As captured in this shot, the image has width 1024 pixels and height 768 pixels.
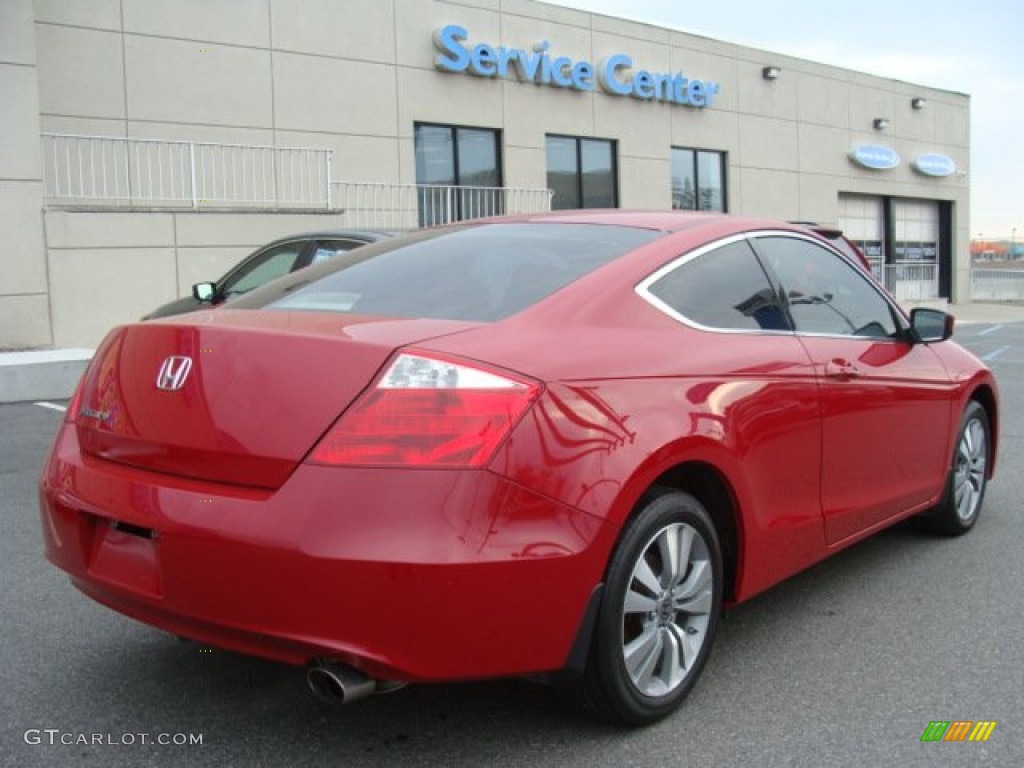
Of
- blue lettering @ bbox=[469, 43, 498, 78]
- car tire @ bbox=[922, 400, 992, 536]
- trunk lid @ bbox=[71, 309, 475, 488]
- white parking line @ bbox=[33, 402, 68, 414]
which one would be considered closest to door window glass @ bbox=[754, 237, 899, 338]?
car tire @ bbox=[922, 400, 992, 536]

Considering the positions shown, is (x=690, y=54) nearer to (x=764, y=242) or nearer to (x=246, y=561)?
(x=764, y=242)

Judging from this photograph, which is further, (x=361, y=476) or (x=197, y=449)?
(x=197, y=449)

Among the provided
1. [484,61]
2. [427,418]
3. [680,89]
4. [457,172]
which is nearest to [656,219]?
[427,418]

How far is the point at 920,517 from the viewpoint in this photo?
5.07m

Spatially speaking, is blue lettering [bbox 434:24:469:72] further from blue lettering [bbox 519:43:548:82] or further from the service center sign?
blue lettering [bbox 519:43:548:82]

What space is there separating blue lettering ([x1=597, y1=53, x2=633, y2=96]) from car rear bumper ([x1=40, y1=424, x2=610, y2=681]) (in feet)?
64.2

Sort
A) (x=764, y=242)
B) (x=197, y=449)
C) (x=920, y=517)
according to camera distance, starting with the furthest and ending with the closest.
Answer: (x=920, y=517) → (x=764, y=242) → (x=197, y=449)

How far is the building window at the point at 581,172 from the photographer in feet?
67.4

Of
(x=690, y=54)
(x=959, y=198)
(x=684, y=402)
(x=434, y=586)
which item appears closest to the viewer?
(x=434, y=586)

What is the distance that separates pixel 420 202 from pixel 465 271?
15.2 meters

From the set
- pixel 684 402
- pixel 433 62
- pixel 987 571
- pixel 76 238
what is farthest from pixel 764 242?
pixel 433 62

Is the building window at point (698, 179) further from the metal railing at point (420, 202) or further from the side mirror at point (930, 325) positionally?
the side mirror at point (930, 325)

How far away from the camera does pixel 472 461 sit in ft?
8.02

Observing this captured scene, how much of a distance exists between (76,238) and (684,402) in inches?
459
